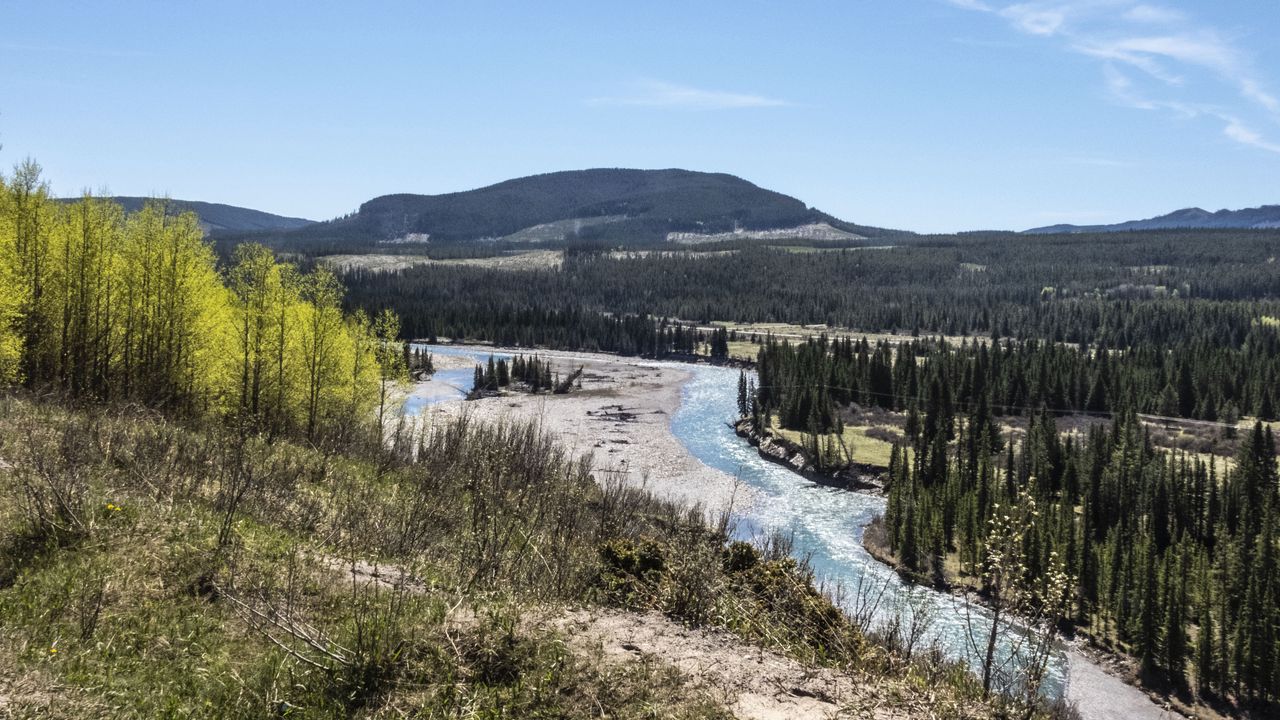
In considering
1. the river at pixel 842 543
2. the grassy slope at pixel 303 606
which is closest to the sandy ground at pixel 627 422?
the river at pixel 842 543

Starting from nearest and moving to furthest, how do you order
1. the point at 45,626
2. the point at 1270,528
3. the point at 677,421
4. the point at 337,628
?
1. the point at 45,626
2. the point at 337,628
3. the point at 1270,528
4. the point at 677,421

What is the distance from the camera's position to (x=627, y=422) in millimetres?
99000

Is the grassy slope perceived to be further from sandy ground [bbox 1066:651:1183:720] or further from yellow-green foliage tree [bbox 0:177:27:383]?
sandy ground [bbox 1066:651:1183:720]

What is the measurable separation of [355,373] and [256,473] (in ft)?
112

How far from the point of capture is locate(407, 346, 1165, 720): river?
119 feet

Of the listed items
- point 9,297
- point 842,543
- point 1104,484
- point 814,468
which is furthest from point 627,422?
point 9,297

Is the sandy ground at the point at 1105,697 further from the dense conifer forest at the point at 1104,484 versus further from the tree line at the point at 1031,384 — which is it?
the tree line at the point at 1031,384

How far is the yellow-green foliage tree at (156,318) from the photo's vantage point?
3597 centimetres

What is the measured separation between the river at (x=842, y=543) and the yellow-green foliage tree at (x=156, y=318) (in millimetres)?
26597

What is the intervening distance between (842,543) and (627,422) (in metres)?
46.1

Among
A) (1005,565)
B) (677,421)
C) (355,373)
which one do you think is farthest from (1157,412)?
(1005,565)

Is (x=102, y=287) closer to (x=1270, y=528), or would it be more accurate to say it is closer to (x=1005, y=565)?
(x=1005, y=565)

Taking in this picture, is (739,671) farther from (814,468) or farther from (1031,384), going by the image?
(1031,384)

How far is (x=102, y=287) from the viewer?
38688 millimetres
